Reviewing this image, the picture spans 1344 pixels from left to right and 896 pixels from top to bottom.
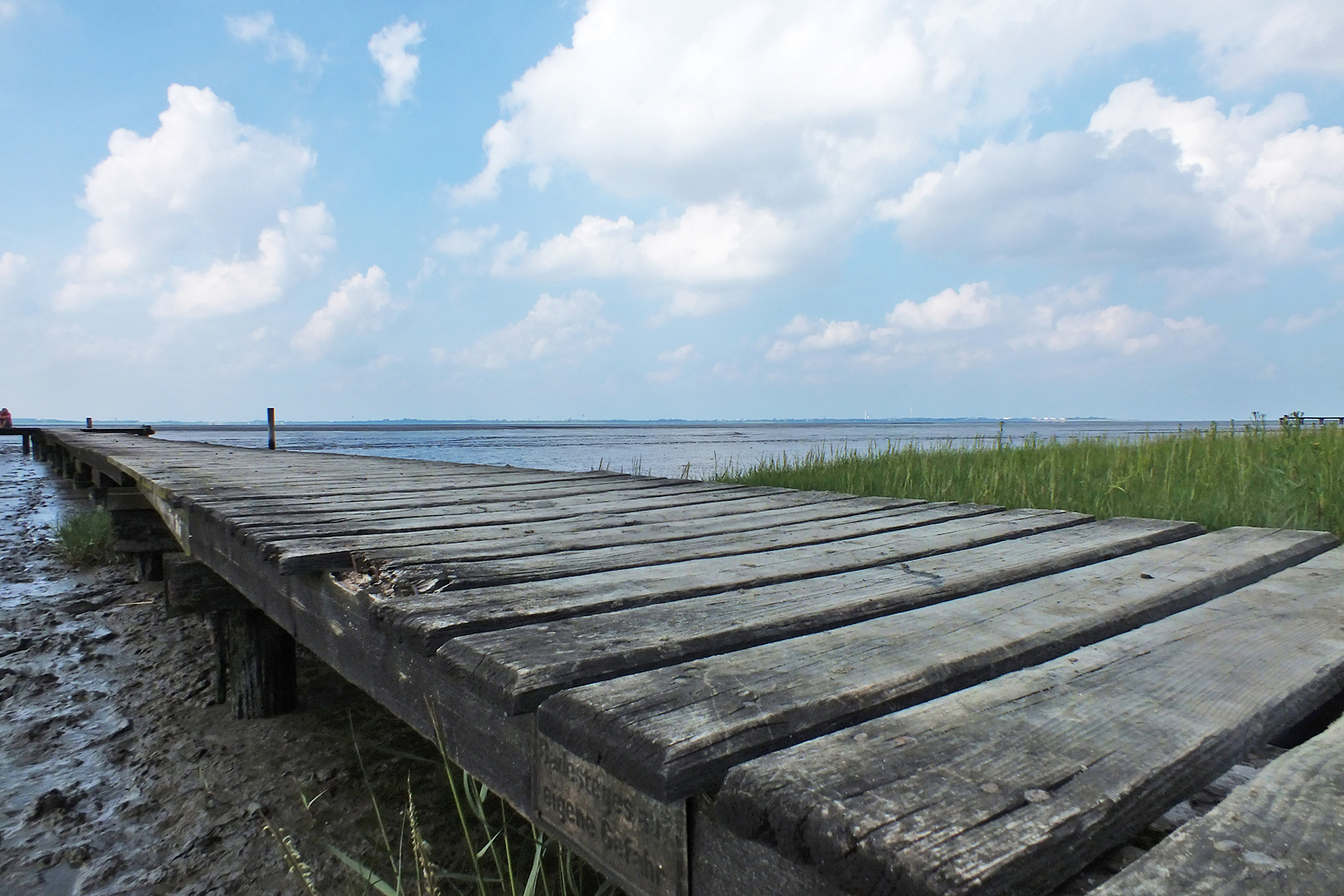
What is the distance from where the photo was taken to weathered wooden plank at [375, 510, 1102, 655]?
1.41m

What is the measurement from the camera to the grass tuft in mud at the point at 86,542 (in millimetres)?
6629

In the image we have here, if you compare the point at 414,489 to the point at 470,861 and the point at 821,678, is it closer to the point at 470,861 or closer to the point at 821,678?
the point at 470,861

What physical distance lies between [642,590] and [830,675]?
659 mm

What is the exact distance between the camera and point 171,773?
2807 millimetres

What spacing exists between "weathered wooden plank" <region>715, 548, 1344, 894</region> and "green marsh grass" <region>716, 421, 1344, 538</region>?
313 cm

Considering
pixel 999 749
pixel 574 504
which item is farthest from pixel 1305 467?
pixel 999 749

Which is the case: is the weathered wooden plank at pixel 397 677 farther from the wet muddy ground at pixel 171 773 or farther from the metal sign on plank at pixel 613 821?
the wet muddy ground at pixel 171 773

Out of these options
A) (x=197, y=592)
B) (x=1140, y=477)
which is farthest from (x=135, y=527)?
(x=1140, y=477)

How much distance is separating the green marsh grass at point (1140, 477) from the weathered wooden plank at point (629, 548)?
1871 mm

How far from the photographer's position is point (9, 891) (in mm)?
2115

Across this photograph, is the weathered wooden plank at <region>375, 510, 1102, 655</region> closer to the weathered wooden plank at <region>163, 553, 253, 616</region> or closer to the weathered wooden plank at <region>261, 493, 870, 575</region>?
the weathered wooden plank at <region>261, 493, 870, 575</region>

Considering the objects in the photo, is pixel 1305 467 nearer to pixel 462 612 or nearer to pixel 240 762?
pixel 462 612

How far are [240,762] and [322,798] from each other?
0.55 m

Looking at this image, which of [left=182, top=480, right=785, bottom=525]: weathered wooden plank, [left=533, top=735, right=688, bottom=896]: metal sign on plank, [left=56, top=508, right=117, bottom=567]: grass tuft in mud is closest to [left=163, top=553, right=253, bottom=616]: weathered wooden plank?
[left=182, top=480, right=785, bottom=525]: weathered wooden plank
